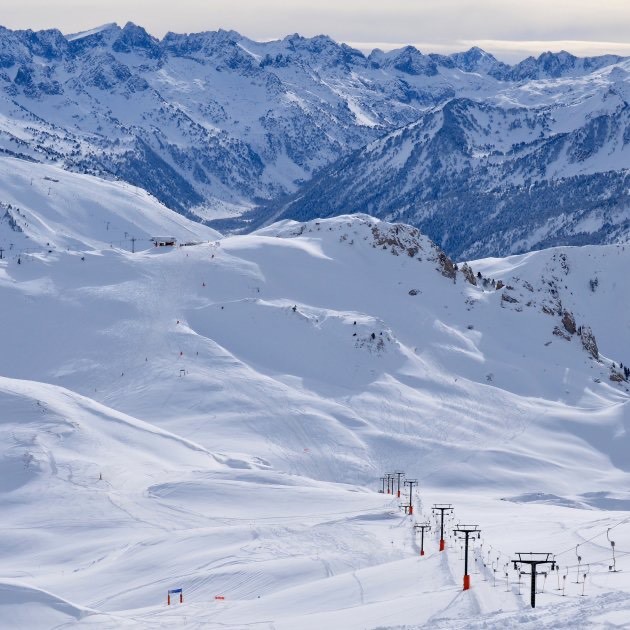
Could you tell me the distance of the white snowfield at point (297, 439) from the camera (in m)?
54.1

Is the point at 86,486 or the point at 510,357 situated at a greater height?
the point at 510,357

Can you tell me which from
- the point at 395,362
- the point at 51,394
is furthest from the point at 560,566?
the point at 395,362

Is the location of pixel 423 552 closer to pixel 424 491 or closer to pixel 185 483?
pixel 185 483

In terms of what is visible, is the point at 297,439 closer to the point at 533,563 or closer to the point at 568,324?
the point at 568,324

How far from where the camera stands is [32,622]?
51625mm

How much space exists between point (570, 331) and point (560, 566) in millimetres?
87913

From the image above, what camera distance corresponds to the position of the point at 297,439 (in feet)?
345

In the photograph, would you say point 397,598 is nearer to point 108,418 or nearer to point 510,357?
point 108,418

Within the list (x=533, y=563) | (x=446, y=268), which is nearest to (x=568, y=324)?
Answer: (x=446, y=268)

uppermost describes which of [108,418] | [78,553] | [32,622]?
[108,418]

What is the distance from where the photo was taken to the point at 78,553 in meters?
67.1

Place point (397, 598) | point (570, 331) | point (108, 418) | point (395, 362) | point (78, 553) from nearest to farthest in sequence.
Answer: point (397, 598) → point (78, 553) → point (108, 418) → point (395, 362) → point (570, 331)

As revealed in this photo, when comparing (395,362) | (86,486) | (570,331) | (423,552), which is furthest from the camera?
(570,331)

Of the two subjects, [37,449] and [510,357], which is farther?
[510,357]
